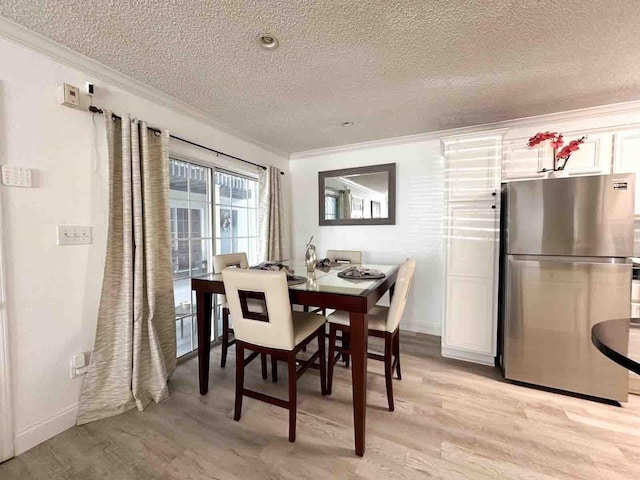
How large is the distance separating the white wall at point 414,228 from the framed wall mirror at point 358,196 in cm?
8

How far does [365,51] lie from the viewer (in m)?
1.67

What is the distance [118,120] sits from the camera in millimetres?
1926

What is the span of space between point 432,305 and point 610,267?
5.27 ft

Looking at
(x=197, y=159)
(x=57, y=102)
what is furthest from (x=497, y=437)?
(x=57, y=102)

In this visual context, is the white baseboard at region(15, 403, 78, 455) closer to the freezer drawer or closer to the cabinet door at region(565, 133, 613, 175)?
the freezer drawer

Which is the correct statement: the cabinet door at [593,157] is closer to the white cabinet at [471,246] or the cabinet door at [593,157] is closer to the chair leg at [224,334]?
the white cabinet at [471,246]

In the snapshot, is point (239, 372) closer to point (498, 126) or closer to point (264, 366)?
point (264, 366)

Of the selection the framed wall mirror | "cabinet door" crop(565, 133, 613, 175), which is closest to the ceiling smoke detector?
the framed wall mirror

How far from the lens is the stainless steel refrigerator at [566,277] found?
6.23 ft

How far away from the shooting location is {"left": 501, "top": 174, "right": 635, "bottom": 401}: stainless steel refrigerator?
6.23 ft

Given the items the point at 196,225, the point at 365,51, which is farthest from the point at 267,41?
Answer: the point at 196,225

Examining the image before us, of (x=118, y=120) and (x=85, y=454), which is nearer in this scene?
(x=85, y=454)

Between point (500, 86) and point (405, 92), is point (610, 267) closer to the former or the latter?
point (500, 86)

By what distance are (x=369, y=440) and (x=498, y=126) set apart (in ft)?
10.0
